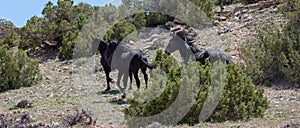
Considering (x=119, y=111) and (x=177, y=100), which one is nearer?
(x=177, y=100)

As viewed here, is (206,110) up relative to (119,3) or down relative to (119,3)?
down

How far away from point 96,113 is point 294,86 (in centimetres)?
580

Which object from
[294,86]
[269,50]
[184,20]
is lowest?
[294,86]

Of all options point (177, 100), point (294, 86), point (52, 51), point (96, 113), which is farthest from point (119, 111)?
point (52, 51)

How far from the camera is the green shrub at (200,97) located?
27.2 ft

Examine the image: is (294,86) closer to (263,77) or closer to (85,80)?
(263,77)

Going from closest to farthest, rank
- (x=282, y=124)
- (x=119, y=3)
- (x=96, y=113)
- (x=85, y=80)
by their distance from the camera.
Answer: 1. (x=282, y=124)
2. (x=96, y=113)
3. (x=85, y=80)
4. (x=119, y=3)

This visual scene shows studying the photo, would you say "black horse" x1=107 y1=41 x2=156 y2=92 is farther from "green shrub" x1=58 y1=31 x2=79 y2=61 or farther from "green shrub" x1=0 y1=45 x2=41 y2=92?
"green shrub" x1=58 y1=31 x2=79 y2=61

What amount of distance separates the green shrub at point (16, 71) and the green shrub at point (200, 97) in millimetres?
8584

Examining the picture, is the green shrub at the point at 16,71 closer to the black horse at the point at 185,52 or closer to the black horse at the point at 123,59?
the black horse at the point at 123,59

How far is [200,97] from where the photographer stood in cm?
839

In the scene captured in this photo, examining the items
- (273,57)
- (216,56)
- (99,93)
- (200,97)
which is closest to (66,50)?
(99,93)

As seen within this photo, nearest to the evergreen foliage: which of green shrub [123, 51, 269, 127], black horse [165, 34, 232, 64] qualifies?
black horse [165, 34, 232, 64]

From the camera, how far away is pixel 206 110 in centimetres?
842
